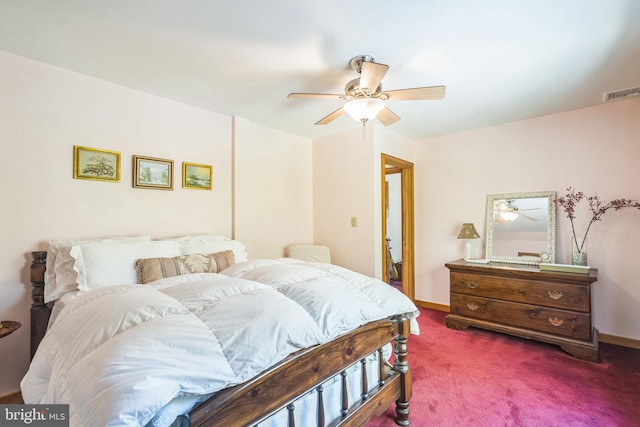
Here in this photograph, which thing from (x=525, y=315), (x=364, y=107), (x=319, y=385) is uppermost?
(x=364, y=107)

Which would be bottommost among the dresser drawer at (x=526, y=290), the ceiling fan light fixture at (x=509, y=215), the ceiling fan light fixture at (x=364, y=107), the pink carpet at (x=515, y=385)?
the pink carpet at (x=515, y=385)

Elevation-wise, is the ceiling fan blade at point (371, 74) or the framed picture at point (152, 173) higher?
the ceiling fan blade at point (371, 74)

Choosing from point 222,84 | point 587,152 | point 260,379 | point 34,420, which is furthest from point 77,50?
point 587,152

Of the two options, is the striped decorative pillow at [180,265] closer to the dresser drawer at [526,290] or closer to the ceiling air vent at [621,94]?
the dresser drawer at [526,290]

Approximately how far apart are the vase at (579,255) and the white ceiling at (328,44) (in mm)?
1405

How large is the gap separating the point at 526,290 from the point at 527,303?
123 mm

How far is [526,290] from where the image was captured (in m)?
2.77

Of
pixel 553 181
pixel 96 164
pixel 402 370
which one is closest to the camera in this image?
pixel 402 370

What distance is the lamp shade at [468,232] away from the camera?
3314mm

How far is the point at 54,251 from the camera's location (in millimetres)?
1970

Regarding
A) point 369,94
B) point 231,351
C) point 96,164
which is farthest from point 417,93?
point 96,164

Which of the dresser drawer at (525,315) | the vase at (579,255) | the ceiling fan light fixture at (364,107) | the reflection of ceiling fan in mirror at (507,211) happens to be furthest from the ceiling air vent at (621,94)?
the ceiling fan light fixture at (364,107)

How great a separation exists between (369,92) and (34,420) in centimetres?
228

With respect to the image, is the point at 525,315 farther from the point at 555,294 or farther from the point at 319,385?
the point at 319,385
